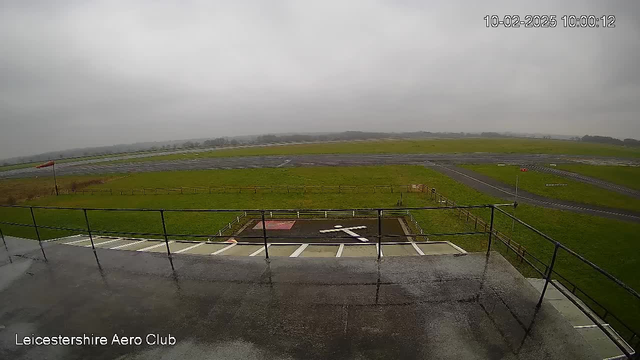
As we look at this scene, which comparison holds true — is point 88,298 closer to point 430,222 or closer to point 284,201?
point 430,222

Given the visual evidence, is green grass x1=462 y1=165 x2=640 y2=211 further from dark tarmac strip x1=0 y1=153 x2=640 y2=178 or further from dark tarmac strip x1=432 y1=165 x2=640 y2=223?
dark tarmac strip x1=0 y1=153 x2=640 y2=178

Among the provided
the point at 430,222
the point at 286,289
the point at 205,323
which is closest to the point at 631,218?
the point at 430,222

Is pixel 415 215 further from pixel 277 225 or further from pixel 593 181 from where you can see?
pixel 593 181

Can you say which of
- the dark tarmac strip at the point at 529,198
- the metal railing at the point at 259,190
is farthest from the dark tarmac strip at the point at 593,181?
the metal railing at the point at 259,190

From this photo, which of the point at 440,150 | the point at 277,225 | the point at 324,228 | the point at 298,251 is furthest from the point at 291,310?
the point at 440,150

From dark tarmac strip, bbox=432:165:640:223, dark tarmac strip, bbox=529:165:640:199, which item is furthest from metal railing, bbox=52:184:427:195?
dark tarmac strip, bbox=529:165:640:199

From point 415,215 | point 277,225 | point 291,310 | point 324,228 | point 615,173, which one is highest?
point 291,310
